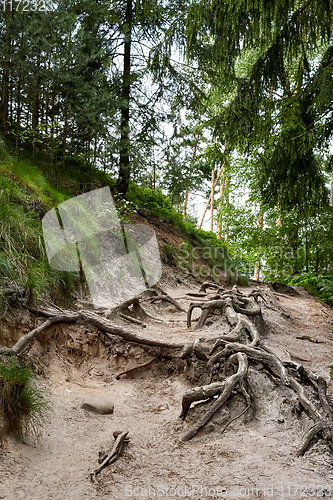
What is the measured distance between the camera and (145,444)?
3.21 meters

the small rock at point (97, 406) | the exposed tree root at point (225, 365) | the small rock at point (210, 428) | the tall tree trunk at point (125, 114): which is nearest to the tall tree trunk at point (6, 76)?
the tall tree trunk at point (125, 114)

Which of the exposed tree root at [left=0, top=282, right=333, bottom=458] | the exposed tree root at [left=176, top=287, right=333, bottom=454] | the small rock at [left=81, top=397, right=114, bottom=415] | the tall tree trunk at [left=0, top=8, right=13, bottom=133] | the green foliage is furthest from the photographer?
the tall tree trunk at [left=0, top=8, right=13, bottom=133]

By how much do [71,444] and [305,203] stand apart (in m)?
6.47

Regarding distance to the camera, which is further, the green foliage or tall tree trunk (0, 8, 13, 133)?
tall tree trunk (0, 8, 13, 133)

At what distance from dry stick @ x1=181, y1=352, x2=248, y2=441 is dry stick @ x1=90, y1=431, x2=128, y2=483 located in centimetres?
A: 56

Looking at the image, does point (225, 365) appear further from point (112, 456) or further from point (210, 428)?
point (112, 456)

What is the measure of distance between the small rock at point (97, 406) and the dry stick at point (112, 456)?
2.03ft

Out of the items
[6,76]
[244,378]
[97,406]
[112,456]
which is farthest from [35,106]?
[112,456]

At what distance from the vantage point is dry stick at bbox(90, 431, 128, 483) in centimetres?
263

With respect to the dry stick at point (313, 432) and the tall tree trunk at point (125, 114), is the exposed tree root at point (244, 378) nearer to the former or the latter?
the dry stick at point (313, 432)

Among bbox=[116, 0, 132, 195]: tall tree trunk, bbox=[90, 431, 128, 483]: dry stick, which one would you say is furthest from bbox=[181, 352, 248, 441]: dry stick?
bbox=[116, 0, 132, 195]: tall tree trunk

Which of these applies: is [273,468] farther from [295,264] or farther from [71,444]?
[295,264]

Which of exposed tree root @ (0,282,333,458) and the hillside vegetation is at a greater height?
the hillside vegetation

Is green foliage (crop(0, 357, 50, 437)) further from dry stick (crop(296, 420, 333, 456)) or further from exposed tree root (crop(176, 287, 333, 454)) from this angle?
dry stick (crop(296, 420, 333, 456))
